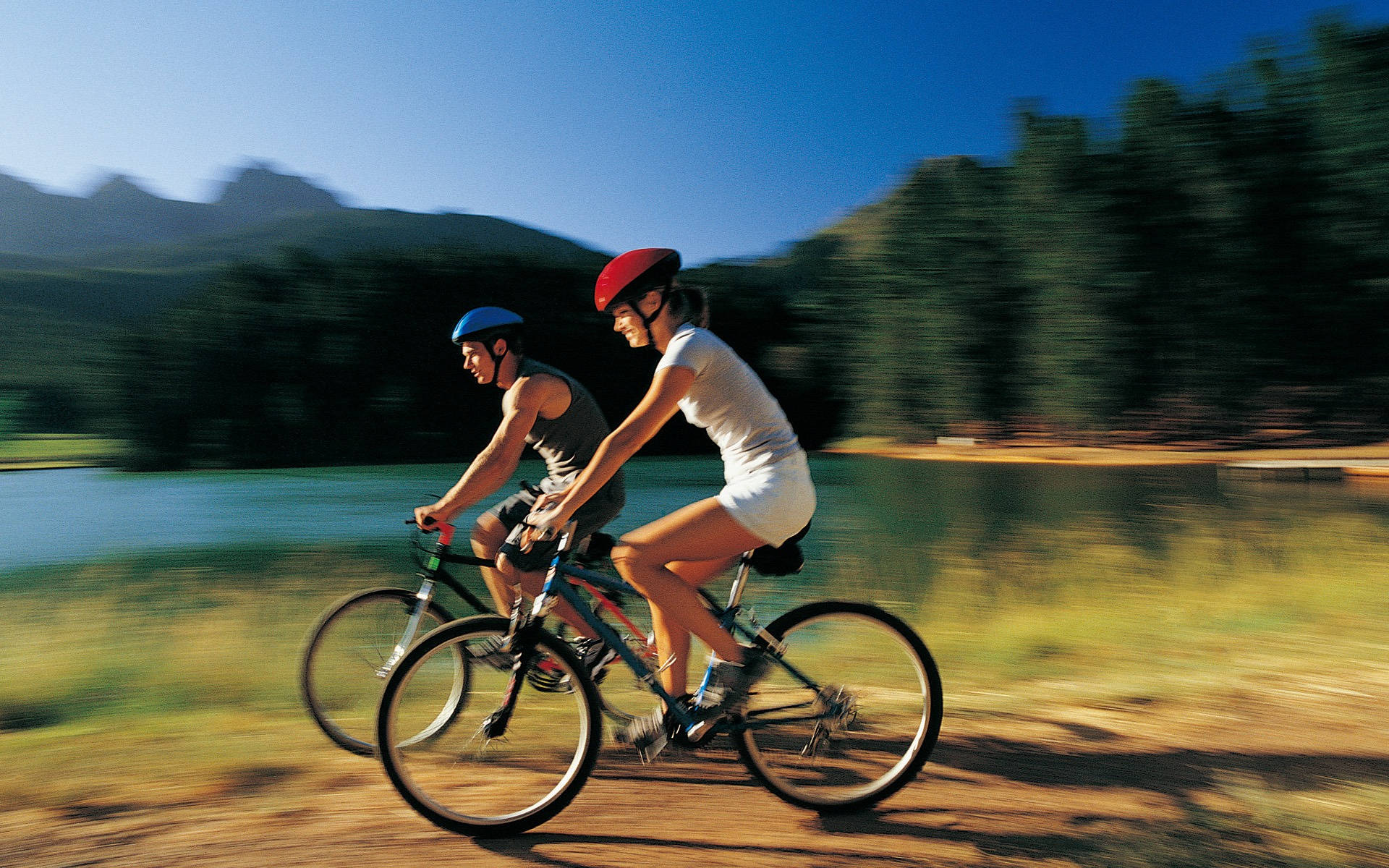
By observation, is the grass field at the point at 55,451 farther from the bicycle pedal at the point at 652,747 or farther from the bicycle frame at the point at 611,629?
the bicycle pedal at the point at 652,747

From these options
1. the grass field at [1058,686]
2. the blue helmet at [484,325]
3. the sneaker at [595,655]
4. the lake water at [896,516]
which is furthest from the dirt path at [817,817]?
the lake water at [896,516]

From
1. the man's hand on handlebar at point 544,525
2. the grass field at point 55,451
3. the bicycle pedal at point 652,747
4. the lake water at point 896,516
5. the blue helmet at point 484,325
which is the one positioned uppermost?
the blue helmet at point 484,325

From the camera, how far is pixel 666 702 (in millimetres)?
3262

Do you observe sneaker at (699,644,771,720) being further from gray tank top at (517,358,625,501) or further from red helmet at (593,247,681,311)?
red helmet at (593,247,681,311)

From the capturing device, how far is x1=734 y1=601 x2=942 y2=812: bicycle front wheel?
130 inches

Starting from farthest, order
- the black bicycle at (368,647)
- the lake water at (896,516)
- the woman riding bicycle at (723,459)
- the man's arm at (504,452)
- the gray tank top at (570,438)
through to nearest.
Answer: the lake water at (896,516) → the gray tank top at (570,438) → the black bicycle at (368,647) → the man's arm at (504,452) → the woman riding bicycle at (723,459)

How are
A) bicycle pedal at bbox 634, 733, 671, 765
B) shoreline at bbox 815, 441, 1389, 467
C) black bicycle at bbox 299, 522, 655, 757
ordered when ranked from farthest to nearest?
shoreline at bbox 815, 441, 1389, 467 < black bicycle at bbox 299, 522, 655, 757 < bicycle pedal at bbox 634, 733, 671, 765

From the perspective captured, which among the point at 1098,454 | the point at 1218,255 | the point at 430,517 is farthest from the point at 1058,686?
the point at 1218,255

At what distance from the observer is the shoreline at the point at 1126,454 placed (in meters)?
27.1

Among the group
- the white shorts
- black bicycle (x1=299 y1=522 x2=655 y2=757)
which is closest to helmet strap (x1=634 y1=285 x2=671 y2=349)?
the white shorts

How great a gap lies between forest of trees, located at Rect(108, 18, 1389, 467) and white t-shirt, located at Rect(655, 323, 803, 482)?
2793 cm

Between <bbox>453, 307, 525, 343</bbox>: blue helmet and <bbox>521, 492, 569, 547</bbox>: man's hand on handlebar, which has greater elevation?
<bbox>453, 307, 525, 343</bbox>: blue helmet

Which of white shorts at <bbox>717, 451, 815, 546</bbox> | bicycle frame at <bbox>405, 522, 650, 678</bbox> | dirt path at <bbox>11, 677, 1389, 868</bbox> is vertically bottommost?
dirt path at <bbox>11, 677, 1389, 868</bbox>

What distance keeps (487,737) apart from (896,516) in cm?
1283
